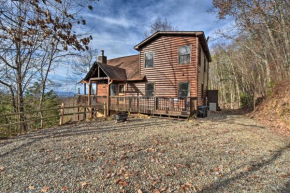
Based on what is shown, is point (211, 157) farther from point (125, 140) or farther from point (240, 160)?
point (125, 140)

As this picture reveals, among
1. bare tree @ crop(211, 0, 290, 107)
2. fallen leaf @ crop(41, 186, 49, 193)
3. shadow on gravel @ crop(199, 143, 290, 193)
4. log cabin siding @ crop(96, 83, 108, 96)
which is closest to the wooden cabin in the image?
log cabin siding @ crop(96, 83, 108, 96)

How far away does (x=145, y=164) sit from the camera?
3.72m

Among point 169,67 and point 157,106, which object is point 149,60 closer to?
point 169,67

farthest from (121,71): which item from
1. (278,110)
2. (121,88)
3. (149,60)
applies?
(278,110)

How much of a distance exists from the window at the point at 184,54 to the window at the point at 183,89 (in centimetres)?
171

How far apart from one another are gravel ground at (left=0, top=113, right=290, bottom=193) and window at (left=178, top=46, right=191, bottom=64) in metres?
6.80

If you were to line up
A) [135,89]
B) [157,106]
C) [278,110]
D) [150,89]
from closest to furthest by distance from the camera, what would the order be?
[278,110], [157,106], [150,89], [135,89]

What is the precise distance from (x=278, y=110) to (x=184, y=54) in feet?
23.2

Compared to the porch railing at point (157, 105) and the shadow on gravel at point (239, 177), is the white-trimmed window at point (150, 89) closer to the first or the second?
the porch railing at point (157, 105)

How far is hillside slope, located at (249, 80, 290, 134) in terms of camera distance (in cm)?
788

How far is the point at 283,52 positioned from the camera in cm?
1122

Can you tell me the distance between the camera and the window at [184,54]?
36.1 ft

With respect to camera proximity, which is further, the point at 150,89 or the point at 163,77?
the point at 150,89

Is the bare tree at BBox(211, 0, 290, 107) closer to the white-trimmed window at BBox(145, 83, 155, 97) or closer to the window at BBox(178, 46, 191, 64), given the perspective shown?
the window at BBox(178, 46, 191, 64)
